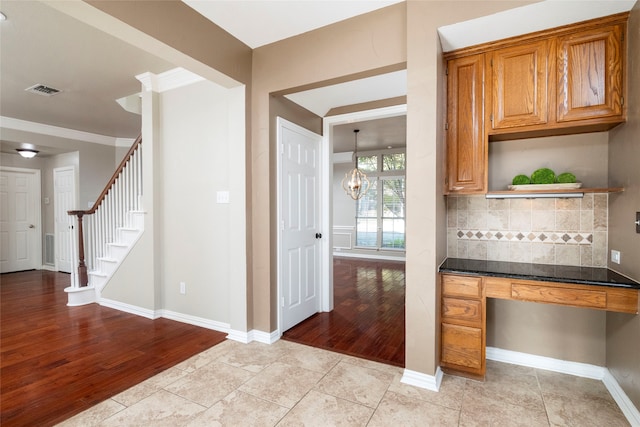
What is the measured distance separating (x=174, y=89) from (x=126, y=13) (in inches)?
67.7

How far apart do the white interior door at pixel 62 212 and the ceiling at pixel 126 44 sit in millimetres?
1792

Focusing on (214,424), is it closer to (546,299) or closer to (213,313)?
(213,313)

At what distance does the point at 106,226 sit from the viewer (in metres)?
4.23

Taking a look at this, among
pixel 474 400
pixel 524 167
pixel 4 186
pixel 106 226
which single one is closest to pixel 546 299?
pixel 474 400

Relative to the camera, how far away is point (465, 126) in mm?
2387

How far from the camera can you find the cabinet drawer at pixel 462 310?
87.0 inches

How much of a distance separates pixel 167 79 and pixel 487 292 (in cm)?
382

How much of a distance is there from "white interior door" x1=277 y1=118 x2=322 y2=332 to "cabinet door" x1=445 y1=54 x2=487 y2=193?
1546mm

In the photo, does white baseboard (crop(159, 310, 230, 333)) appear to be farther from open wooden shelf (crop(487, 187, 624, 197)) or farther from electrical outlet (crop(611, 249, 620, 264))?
electrical outlet (crop(611, 249, 620, 264))

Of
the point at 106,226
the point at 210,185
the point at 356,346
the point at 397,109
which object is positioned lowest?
the point at 356,346

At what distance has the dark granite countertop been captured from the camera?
1927mm

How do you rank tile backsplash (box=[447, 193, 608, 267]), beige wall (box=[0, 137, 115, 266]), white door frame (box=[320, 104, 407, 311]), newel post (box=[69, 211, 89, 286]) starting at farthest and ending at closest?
beige wall (box=[0, 137, 115, 266]), newel post (box=[69, 211, 89, 286]), white door frame (box=[320, 104, 407, 311]), tile backsplash (box=[447, 193, 608, 267])

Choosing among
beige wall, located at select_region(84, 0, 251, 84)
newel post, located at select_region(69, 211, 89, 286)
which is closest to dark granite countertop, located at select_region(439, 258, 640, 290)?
beige wall, located at select_region(84, 0, 251, 84)

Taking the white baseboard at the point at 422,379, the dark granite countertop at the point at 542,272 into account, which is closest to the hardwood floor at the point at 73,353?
the white baseboard at the point at 422,379
